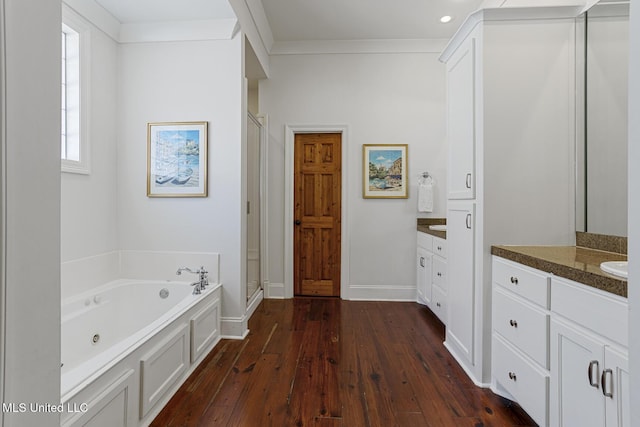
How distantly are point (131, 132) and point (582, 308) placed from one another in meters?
3.16

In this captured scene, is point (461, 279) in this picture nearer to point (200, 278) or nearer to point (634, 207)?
point (634, 207)

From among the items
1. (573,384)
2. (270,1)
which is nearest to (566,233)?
(573,384)

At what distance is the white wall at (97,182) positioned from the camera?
2.23 meters

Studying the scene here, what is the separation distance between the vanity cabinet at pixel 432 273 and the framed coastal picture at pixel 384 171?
584 millimetres

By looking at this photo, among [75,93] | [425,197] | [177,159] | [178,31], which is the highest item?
[178,31]

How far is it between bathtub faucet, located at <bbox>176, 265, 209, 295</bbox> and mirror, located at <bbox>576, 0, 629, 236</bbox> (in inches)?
99.7

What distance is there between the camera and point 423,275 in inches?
131

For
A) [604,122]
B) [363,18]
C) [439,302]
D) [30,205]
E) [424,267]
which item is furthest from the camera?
[424,267]

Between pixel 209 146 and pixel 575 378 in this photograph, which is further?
pixel 209 146

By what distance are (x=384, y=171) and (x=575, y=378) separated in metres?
2.64

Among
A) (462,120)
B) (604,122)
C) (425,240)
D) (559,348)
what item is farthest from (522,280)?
(425,240)

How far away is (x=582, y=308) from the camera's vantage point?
1.22 m

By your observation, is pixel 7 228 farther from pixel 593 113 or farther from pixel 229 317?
pixel 593 113

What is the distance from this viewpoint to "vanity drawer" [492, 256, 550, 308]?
1.45 metres
